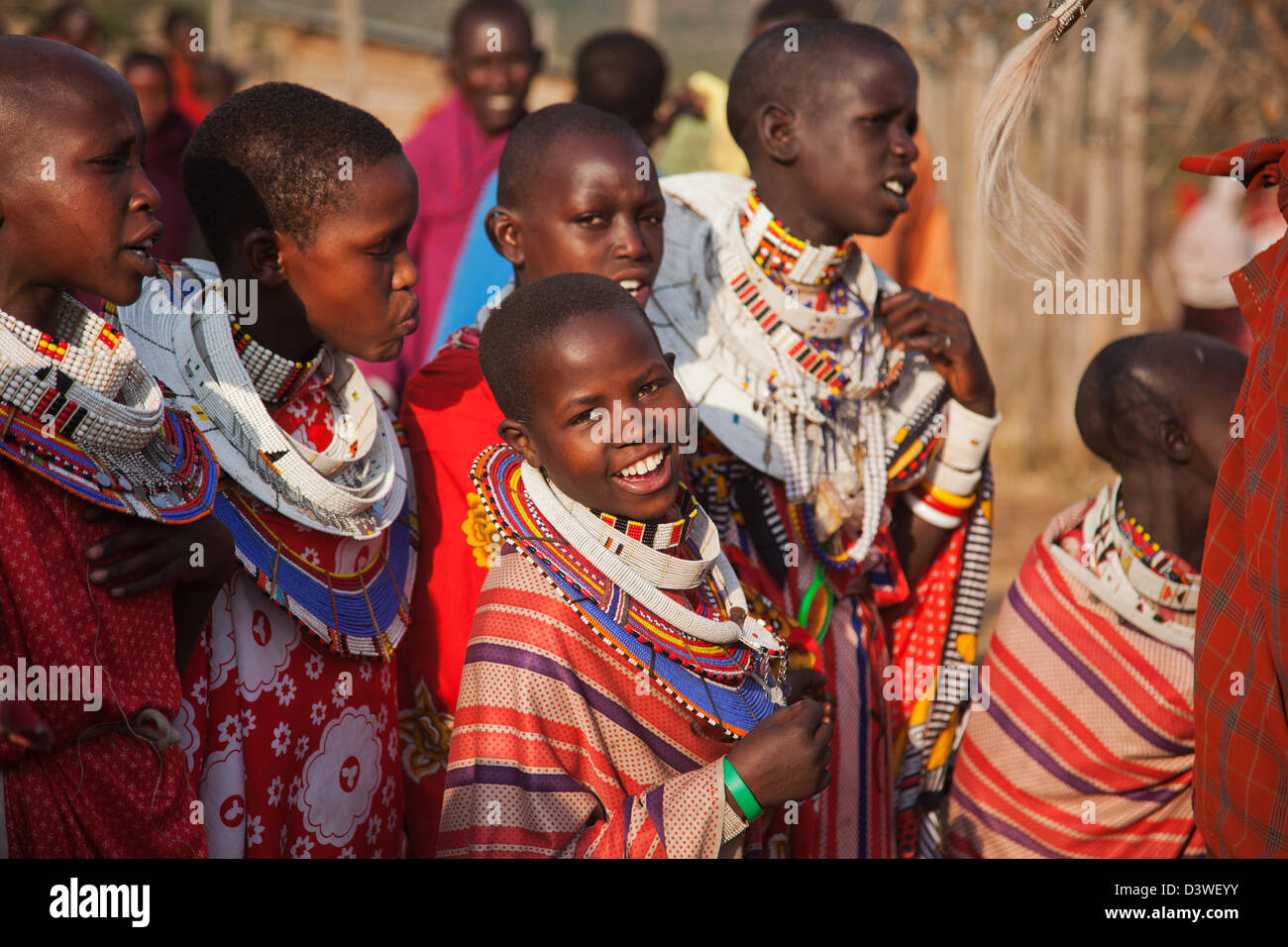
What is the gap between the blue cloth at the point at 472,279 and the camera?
4500 mm

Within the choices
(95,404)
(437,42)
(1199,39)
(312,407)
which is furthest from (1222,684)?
(437,42)

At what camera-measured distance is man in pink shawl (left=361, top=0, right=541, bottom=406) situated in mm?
5066

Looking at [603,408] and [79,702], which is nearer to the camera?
[79,702]

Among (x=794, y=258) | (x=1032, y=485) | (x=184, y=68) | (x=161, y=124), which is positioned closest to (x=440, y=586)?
(x=794, y=258)

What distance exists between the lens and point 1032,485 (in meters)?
9.65

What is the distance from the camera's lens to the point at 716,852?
2.23 metres

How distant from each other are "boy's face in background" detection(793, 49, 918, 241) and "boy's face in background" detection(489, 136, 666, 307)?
46 centimetres

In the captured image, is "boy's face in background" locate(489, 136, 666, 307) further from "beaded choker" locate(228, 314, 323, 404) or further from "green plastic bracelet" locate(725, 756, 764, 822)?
"green plastic bracelet" locate(725, 756, 764, 822)

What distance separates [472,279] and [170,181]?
239 centimetres

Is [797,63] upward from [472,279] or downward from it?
upward

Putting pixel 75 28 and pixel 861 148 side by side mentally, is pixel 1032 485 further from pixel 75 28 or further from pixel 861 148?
pixel 75 28

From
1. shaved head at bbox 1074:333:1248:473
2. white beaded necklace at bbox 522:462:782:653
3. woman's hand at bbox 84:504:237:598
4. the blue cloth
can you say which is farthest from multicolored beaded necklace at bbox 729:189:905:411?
woman's hand at bbox 84:504:237:598

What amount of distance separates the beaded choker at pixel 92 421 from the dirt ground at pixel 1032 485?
6.58m
